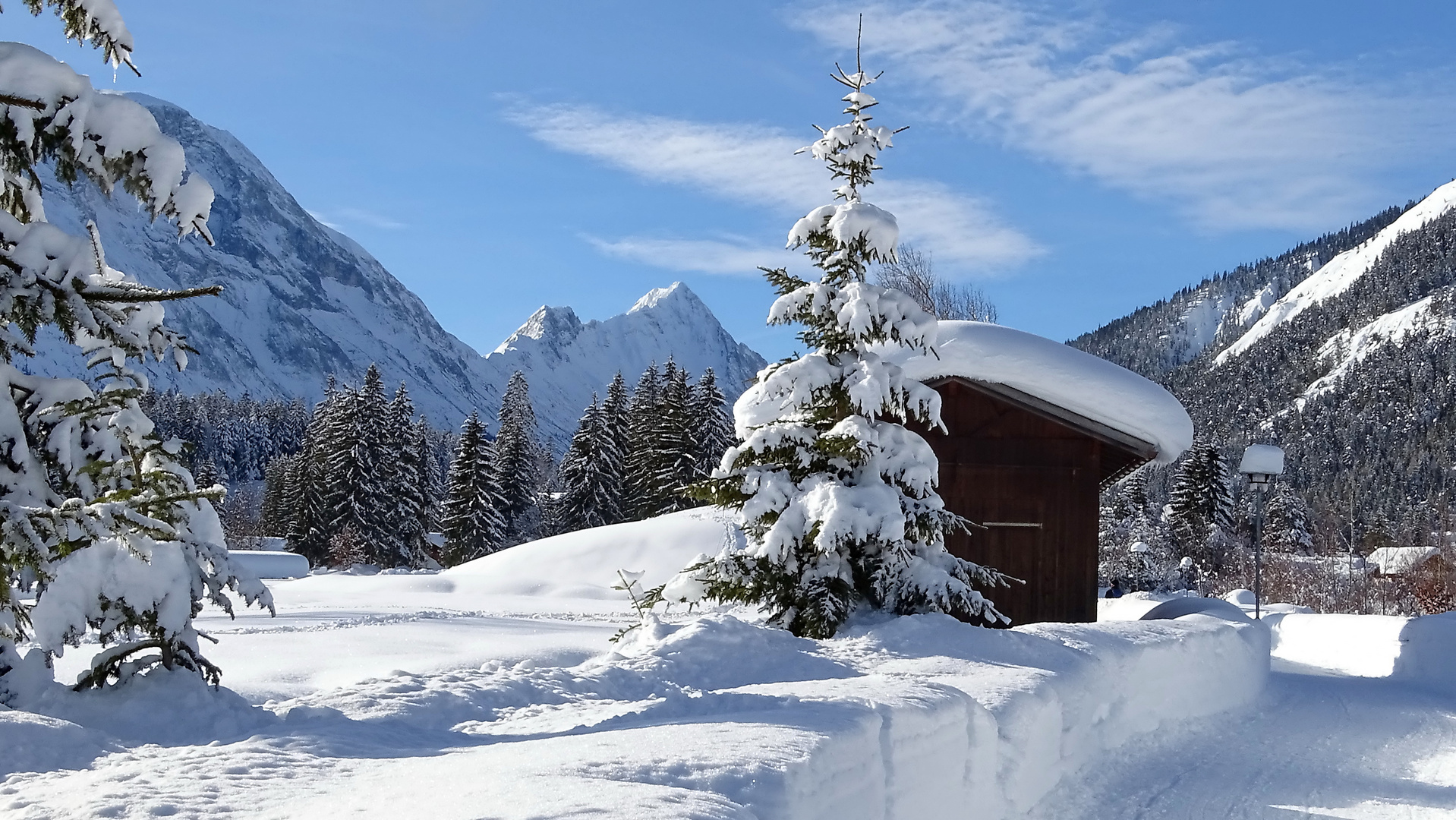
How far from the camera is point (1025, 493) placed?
46.6 ft

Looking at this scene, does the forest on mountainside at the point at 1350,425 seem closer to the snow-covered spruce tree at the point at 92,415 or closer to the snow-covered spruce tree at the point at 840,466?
the snow-covered spruce tree at the point at 840,466

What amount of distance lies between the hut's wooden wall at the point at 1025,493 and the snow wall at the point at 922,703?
2.92m

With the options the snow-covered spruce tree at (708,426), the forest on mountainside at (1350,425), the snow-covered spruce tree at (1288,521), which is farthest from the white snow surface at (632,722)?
the snow-covered spruce tree at (1288,521)

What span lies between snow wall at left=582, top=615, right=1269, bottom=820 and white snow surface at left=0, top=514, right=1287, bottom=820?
2 cm

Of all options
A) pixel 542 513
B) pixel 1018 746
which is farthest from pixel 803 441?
pixel 542 513

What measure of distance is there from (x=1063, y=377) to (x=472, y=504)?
3396 centimetres

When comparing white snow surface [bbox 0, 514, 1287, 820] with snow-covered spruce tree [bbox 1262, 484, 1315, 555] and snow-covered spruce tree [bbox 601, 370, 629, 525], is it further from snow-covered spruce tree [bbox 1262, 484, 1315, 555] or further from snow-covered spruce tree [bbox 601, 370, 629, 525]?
snow-covered spruce tree [bbox 1262, 484, 1315, 555]

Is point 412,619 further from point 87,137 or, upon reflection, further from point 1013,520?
point 87,137

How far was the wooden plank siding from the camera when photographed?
46.4 feet

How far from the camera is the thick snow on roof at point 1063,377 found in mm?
12867

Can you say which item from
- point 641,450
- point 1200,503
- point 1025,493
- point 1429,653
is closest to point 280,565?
point 641,450

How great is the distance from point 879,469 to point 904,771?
4.63 m

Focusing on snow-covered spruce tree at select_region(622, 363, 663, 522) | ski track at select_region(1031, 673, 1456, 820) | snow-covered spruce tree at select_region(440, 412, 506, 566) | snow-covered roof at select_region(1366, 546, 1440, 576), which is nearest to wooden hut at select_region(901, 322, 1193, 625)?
ski track at select_region(1031, 673, 1456, 820)

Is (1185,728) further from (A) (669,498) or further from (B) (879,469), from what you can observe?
(A) (669,498)
